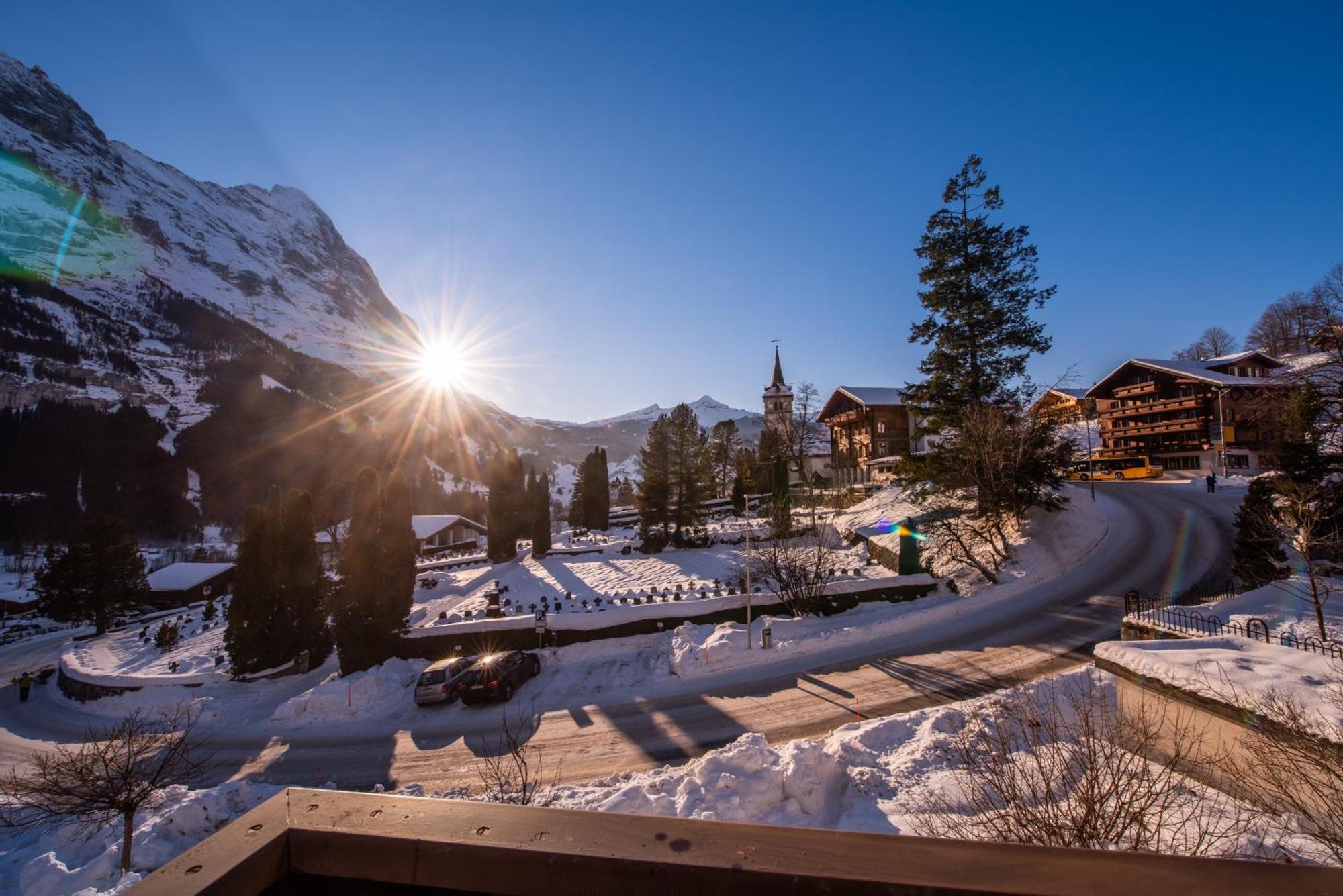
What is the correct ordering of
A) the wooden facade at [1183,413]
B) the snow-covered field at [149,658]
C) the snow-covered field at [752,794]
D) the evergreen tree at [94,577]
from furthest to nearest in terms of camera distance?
the wooden facade at [1183,413], the evergreen tree at [94,577], the snow-covered field at [149,658], the snow-covered field at [752,794]

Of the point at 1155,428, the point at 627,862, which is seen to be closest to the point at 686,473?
the point at 627,862

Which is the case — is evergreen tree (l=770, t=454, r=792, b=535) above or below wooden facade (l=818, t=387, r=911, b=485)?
below

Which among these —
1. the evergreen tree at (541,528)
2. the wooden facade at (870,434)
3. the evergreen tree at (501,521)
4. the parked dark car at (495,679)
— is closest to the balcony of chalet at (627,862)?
the parked dark car at (495,679)

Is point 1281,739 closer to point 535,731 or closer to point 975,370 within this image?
point 535,731

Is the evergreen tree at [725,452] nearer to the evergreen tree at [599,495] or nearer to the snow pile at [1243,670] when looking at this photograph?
the evergreen tree at [599,495]

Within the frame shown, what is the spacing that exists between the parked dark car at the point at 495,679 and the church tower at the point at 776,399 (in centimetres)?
4824

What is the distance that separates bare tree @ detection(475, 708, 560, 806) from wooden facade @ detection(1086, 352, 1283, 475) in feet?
164

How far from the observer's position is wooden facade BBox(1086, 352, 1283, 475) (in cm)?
4244

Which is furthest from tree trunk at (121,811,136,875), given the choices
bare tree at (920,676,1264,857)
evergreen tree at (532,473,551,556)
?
evergreen tree at (532,473,551,556)

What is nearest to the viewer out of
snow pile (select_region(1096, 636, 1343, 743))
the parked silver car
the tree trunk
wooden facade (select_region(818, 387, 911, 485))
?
snow pile (select_region(1096, 636, 1343, 743))

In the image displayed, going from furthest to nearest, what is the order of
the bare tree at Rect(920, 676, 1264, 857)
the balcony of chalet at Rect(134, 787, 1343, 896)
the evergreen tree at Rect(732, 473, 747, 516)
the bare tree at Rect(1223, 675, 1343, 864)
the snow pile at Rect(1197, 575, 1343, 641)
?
the evergreen tree at Rect(732, 473, 747, 516) → the snow pile at Rect(1197, 575, 1343, 641) → the bare tree at Rect(1223, 675, 1343, 864) → the bare tree at Rect(920, 676, 1264, 857) → the balcony of chalet at Rect(134, 787, 1343, 896)

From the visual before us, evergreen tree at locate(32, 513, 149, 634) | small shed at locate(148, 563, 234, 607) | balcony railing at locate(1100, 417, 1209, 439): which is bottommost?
small shed at locate(148, 563, 234, 607)

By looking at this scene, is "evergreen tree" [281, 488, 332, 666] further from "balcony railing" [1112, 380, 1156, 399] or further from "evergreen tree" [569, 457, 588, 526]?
"balcony railing" [1112, 380, 1156, 399]

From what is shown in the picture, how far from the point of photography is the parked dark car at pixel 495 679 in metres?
18.0
